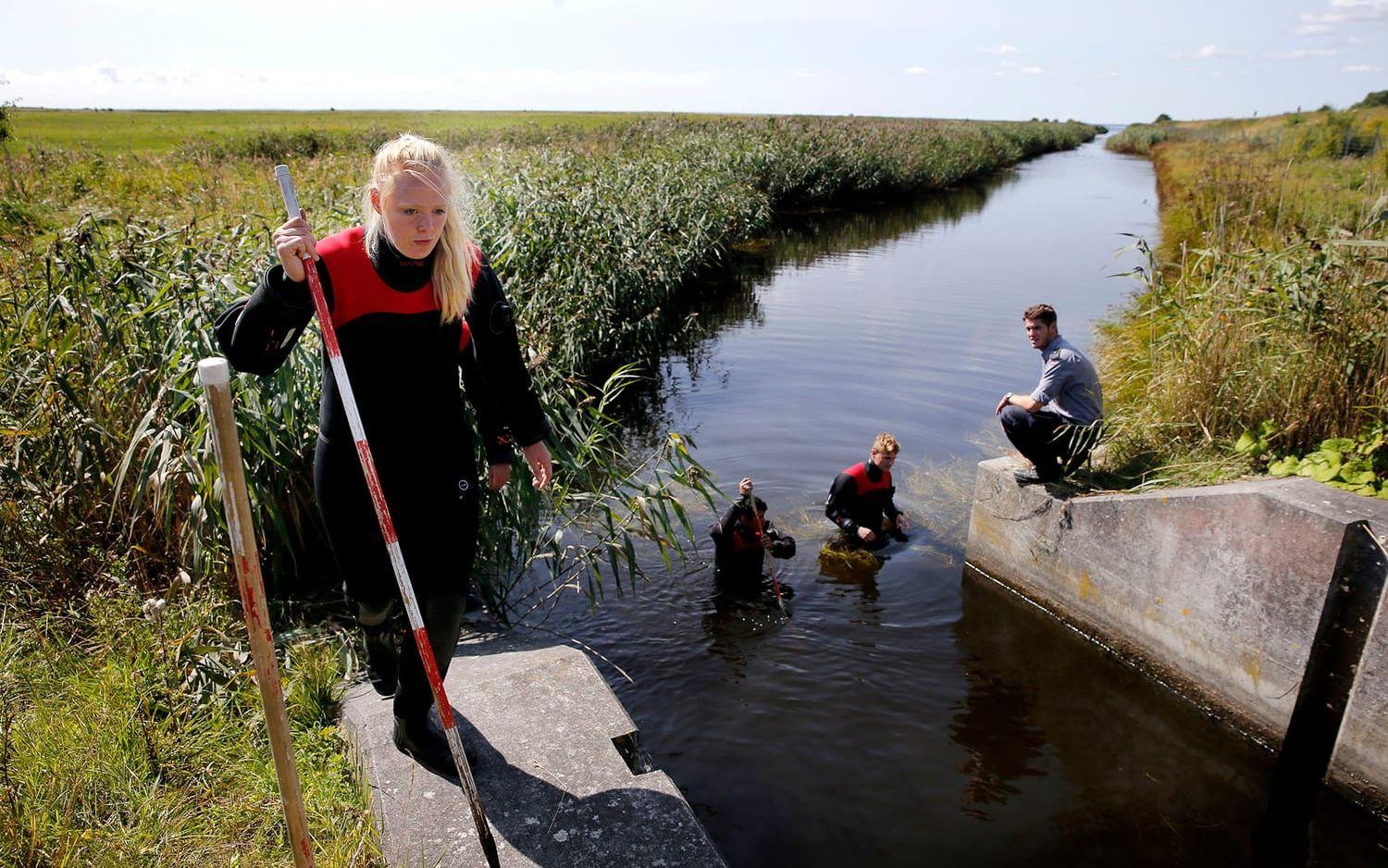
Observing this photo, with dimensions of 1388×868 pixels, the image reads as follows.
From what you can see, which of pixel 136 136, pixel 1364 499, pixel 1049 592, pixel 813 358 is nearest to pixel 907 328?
pixel 813 358

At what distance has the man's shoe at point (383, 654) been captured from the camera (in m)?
3.02

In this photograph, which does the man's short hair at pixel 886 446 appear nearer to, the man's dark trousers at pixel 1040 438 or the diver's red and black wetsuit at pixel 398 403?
the man's dark trousers at pixel 1040 438

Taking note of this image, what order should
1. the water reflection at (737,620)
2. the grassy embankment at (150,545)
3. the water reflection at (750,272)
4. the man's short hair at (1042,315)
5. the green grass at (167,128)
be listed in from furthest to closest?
the green grass at (167,128) → the water reflection at (750,272) → the man's short hair at (1042,315) → the water reflection at (737,620) → the grassy embankment at (150,545)

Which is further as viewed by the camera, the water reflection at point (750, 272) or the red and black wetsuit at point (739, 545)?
the water reflection at point (750, 272)

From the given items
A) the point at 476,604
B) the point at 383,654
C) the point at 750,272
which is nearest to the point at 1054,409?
the point at 476,604

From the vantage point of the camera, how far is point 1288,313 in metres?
5.34

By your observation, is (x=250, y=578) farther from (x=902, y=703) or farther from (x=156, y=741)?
(x=902, y=703)

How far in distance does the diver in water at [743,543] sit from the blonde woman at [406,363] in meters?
3.47

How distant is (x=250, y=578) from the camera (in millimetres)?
1827

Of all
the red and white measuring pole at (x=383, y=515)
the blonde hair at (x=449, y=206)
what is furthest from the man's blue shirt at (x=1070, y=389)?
the red and white measuring pole at (x=383, y=515)

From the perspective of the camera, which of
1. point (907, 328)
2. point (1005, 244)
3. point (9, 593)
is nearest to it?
point (9, 593)

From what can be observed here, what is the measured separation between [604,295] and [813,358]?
4.21 meters

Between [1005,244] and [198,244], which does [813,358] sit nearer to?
[198,244]

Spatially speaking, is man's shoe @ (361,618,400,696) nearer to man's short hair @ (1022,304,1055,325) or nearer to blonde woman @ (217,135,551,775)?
blonde woman @ (217,135,551,775)
